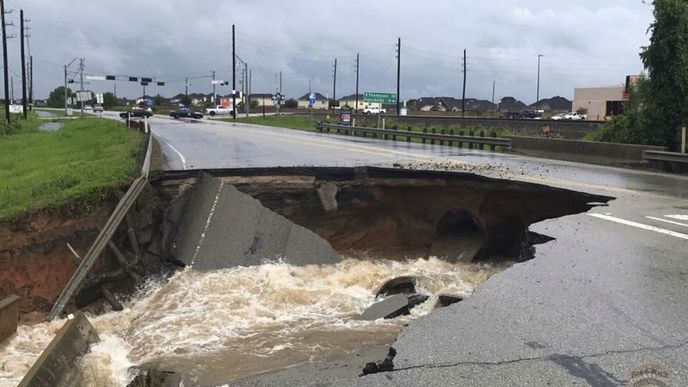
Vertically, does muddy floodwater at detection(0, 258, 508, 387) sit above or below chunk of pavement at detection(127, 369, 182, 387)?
below

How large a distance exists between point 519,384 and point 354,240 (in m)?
10.1

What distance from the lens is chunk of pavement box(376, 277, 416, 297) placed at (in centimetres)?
884

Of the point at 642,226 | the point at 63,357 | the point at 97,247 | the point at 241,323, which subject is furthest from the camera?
the point at 97,247

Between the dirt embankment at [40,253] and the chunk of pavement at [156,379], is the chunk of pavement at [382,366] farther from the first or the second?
the dirt embankment at [40,253]

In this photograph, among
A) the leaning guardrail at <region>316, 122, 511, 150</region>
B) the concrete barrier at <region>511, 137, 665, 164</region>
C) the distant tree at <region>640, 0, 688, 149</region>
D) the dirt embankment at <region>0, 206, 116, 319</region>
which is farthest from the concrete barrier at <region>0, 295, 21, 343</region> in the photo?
the leaning guardrail at <region>316, 122, 511, 150</region>

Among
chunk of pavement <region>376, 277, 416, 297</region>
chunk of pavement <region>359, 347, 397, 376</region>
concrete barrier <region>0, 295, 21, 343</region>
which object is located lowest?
concrete barrier <region>0, 295, 21, 343</region>

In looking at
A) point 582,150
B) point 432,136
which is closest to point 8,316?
point 582,150

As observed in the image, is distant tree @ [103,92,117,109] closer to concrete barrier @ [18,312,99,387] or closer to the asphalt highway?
concrete barrier @ [18,312,99,387]

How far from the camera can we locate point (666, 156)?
18.1 m

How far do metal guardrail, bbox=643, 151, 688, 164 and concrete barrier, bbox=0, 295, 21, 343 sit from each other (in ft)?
57.0

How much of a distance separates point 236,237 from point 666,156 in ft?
45.9

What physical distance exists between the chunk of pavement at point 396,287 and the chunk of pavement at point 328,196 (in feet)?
15.2

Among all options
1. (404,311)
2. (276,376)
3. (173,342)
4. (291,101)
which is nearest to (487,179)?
(404,311)

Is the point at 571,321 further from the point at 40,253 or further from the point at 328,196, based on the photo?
the point at 328,196
